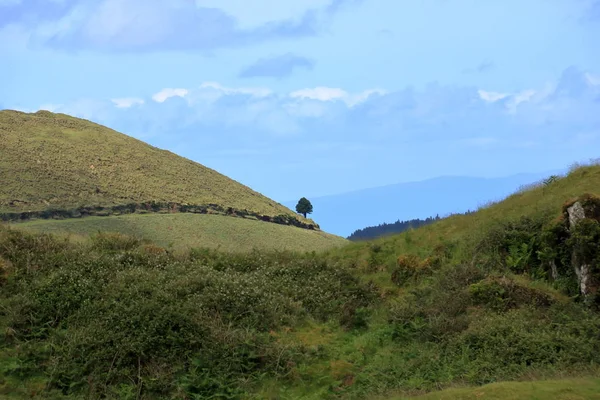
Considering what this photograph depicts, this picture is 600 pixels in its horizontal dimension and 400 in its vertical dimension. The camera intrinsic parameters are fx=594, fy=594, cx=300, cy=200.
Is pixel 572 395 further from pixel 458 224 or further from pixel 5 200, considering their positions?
pixel 5 200

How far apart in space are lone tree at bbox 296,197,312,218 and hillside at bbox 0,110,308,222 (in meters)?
9.97

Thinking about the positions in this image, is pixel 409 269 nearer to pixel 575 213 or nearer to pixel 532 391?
pixel 575 213

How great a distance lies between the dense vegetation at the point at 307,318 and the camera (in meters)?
12.5

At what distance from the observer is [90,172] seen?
62.8 m

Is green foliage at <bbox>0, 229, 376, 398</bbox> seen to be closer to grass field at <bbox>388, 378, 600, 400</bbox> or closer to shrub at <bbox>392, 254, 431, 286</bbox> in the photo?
shrub at <bbox>392, 254, 431, 286</bbox>

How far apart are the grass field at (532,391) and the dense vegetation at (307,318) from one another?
8cm

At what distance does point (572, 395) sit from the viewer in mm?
8969

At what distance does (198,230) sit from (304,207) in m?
37.6

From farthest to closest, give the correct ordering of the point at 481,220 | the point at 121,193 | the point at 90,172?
the point at 90,172 < the point at 121,193 < the point at 481,220

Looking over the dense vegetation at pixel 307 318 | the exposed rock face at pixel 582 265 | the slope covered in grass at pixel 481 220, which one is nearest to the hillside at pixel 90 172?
the dense vegetation at pixel 307 318

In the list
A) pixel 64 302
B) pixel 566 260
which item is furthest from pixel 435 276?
pixel 64 302

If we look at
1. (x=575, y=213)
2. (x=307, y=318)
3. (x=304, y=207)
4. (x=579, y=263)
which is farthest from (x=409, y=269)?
(x=304, y=207)

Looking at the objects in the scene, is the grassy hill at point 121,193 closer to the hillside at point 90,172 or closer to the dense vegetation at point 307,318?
the hillside at point 90,172

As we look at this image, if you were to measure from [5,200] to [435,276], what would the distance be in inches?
1755
